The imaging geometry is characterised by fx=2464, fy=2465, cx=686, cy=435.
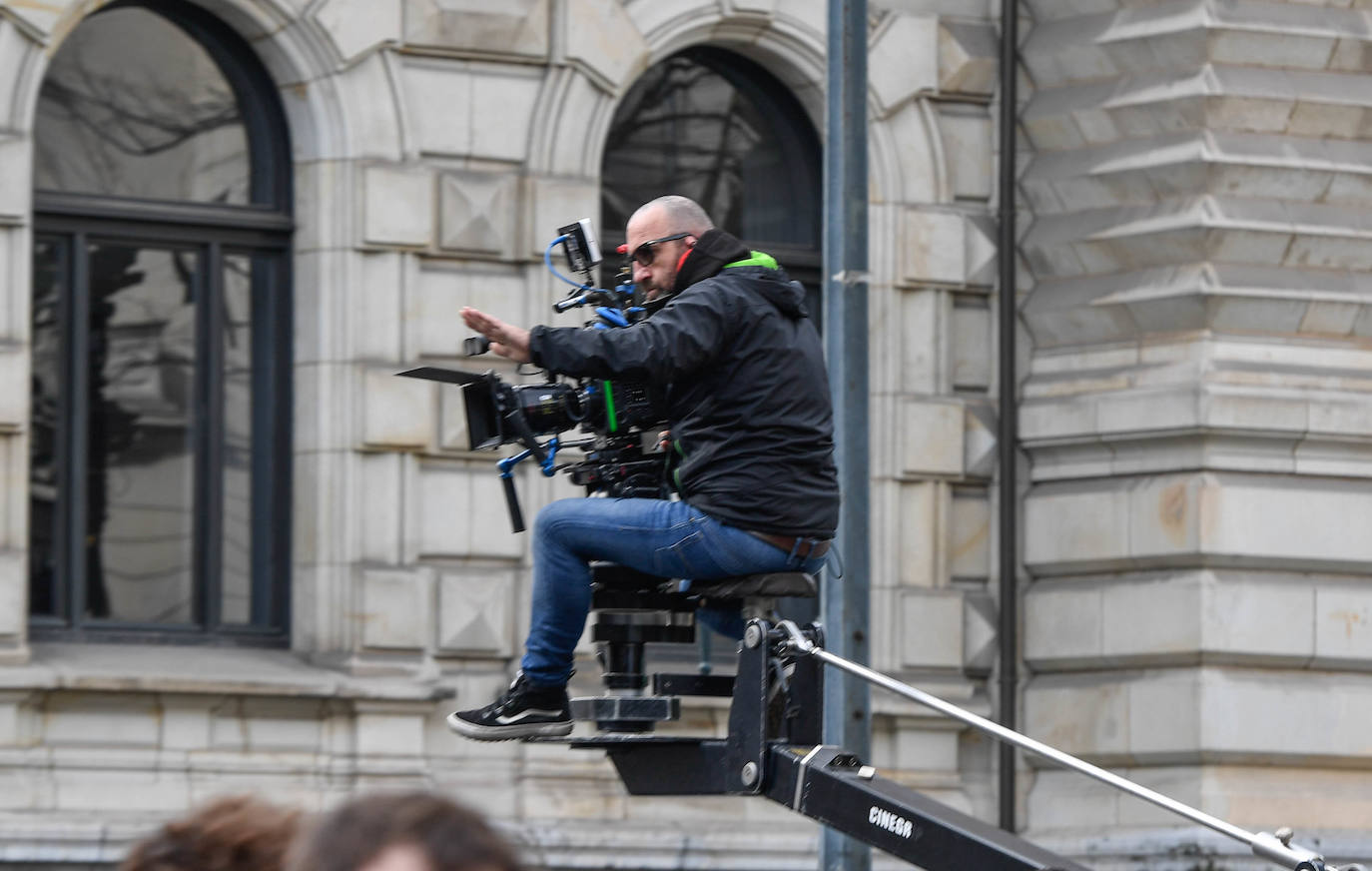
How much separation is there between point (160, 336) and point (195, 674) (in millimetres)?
1642

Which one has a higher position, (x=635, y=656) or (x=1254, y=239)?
(x=1254, y=239)

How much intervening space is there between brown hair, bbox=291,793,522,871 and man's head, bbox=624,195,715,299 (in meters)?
4.56

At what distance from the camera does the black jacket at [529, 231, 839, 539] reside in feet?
21.7

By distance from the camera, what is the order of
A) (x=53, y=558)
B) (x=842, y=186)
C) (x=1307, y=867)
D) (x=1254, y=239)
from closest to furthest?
1. (x=1307, y=867)
2. (x=842, y=186)
3. (x=53, y=558)
4. (x=1254, y=239)

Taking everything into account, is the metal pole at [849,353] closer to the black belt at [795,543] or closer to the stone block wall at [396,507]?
the black belt at [795,543]

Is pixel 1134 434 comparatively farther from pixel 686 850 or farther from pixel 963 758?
pixel 686 850

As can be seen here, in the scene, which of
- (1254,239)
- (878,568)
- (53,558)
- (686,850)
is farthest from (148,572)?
(1254,239)

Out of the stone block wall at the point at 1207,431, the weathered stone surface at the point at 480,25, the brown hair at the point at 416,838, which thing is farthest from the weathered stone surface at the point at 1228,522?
the brown hair at the point at 416,838

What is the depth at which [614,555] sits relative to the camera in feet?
22.4

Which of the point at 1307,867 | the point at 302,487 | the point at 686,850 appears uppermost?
the point at 302,487

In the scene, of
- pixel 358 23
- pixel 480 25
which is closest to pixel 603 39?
pixel 480 25

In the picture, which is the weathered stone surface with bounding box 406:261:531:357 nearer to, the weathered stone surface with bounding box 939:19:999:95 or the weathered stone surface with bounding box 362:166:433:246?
the weathered stone surface with bounding box 362:166:433:246

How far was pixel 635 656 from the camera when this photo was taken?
700 cm

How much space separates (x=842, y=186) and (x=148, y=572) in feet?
13.3
